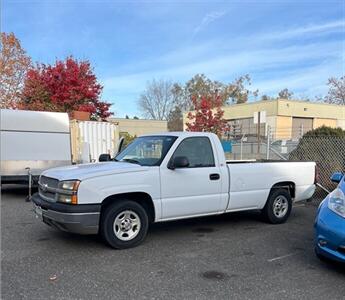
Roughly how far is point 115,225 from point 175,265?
3.79ft

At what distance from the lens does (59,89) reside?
944 inches

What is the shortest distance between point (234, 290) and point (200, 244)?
1835 mm

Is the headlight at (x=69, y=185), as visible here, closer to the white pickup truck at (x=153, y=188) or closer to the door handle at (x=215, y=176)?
the white pickup truck at (x=153, y=188)

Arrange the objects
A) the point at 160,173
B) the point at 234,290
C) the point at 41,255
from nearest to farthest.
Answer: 1. the point at 234,290
2. the point at 41,255
3. the point at 160,173

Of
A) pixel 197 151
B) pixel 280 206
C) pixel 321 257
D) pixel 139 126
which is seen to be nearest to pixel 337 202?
pixel 321 257

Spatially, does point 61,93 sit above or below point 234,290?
above

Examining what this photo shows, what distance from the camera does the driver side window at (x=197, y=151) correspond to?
6512mm

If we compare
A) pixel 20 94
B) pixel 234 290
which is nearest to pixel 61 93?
pixel 20 94

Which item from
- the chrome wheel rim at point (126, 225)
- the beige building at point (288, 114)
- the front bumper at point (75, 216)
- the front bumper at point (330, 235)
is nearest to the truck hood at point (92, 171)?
the front bumper at point (75, 216)

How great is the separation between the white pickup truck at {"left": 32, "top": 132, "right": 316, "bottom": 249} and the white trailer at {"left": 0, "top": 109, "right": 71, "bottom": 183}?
5.41 m

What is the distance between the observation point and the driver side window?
6512 mm

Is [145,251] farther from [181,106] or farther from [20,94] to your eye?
[181,106]

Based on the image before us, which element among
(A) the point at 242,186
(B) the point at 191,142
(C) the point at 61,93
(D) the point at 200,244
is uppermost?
(C) the point at 61,93

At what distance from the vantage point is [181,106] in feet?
245
